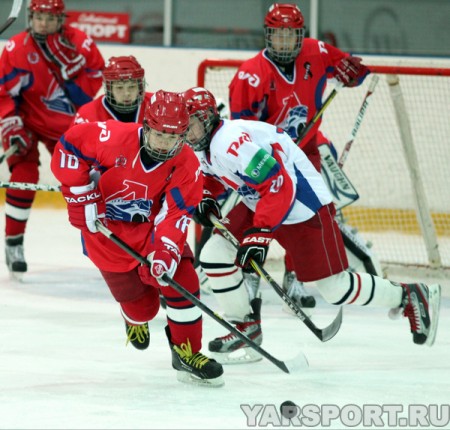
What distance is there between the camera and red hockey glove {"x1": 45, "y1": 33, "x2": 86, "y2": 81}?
206 inches

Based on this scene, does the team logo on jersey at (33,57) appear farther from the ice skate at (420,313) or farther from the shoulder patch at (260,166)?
the ice skate at (420,313)

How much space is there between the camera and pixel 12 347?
393cm

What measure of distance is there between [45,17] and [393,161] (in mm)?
2189

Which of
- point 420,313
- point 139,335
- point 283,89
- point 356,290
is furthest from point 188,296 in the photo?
Result: point 283,89

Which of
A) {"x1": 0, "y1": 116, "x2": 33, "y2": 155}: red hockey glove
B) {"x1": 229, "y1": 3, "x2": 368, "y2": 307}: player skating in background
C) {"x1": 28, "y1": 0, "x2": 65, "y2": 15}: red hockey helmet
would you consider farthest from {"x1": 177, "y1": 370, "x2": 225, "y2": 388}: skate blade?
{"x1": 28, "y1": 0, "x2": 65, "y2": 15}: red hockey helmet

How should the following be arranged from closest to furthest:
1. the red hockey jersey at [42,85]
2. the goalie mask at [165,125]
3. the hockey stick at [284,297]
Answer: the goalie mask at [165,125] → the hockey stick at [284,297] → the red hockey jersey at [42,85]

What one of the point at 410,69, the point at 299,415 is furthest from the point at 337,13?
the point at 299,415

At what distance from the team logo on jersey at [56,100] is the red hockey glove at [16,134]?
227 millimetres

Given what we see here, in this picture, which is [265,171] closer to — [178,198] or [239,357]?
[178,198]

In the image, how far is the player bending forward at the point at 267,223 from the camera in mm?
3531

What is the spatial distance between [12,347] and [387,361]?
133 cm

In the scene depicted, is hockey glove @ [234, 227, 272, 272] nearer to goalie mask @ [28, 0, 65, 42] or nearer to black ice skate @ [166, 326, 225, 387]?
black ice skate @ [166, 326, 225, 387]

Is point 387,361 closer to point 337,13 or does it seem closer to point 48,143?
point 48,143

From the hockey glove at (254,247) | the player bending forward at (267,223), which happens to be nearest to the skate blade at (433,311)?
the player bending forward at (267,223)
